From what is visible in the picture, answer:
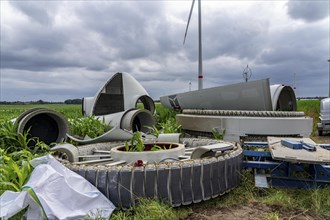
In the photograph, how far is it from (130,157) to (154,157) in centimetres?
28

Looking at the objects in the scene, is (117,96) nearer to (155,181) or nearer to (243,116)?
(243,116)

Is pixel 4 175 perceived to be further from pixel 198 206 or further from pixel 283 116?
pixel 283 116

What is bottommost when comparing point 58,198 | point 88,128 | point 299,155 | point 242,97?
point 58,198

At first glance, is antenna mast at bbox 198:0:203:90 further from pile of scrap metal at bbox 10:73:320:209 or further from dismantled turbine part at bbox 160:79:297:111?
dismantled turbine part at bbox 160:79:297:111

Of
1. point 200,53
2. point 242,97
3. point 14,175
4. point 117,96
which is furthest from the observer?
point 200,53

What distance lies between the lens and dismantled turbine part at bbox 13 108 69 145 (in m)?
5.44

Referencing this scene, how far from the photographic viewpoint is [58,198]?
250 cm

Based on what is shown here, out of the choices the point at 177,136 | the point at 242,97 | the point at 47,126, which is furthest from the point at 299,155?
the point at 47,126

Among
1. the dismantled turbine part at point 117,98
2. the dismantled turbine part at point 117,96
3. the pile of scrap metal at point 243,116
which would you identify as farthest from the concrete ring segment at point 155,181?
the dismantled turbine part at point 117,96

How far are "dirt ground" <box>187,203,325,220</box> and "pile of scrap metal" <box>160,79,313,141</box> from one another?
2718 mm

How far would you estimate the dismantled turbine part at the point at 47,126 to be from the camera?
544cm

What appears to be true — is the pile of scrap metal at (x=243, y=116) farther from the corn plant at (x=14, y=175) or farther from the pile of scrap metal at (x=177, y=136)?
the corn plant at (x=14, y=175)

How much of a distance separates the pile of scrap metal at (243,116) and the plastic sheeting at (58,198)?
3.33 m

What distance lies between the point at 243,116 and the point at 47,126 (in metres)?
3.59
